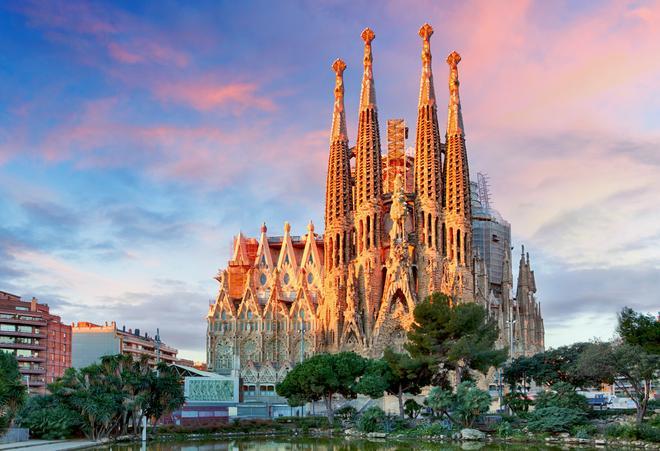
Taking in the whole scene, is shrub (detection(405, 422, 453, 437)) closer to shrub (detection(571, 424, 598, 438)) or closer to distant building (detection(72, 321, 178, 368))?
shrub (detection(571, 424, 598, 438))

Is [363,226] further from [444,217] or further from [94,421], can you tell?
[94,421]

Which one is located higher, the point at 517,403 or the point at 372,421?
the point at 517,403

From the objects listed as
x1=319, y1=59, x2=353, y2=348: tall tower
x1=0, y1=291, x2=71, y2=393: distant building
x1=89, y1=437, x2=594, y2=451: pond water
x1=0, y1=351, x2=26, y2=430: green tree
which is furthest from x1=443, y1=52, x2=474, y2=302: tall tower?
x1=0, y1=351, x2=26, y2=430: green tree

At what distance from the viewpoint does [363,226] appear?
87.1 metres

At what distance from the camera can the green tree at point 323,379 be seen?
5675 centimetres

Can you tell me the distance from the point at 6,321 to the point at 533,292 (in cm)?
5769

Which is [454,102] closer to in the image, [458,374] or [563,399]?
[458,374]

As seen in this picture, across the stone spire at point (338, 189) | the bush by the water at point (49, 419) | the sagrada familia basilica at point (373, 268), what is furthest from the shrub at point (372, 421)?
the stone spire at point (338, 189)

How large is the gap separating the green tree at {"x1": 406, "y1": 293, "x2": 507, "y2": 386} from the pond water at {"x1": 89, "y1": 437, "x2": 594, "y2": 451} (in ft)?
31.5

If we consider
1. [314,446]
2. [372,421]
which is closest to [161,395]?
[314,446]

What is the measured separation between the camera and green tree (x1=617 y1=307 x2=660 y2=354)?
51438 mm

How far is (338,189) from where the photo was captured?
90.5 m

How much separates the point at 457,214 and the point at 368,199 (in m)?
9.39

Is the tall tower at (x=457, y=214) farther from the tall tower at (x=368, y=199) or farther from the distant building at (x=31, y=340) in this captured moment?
the distant building at (x=31, y=340)
